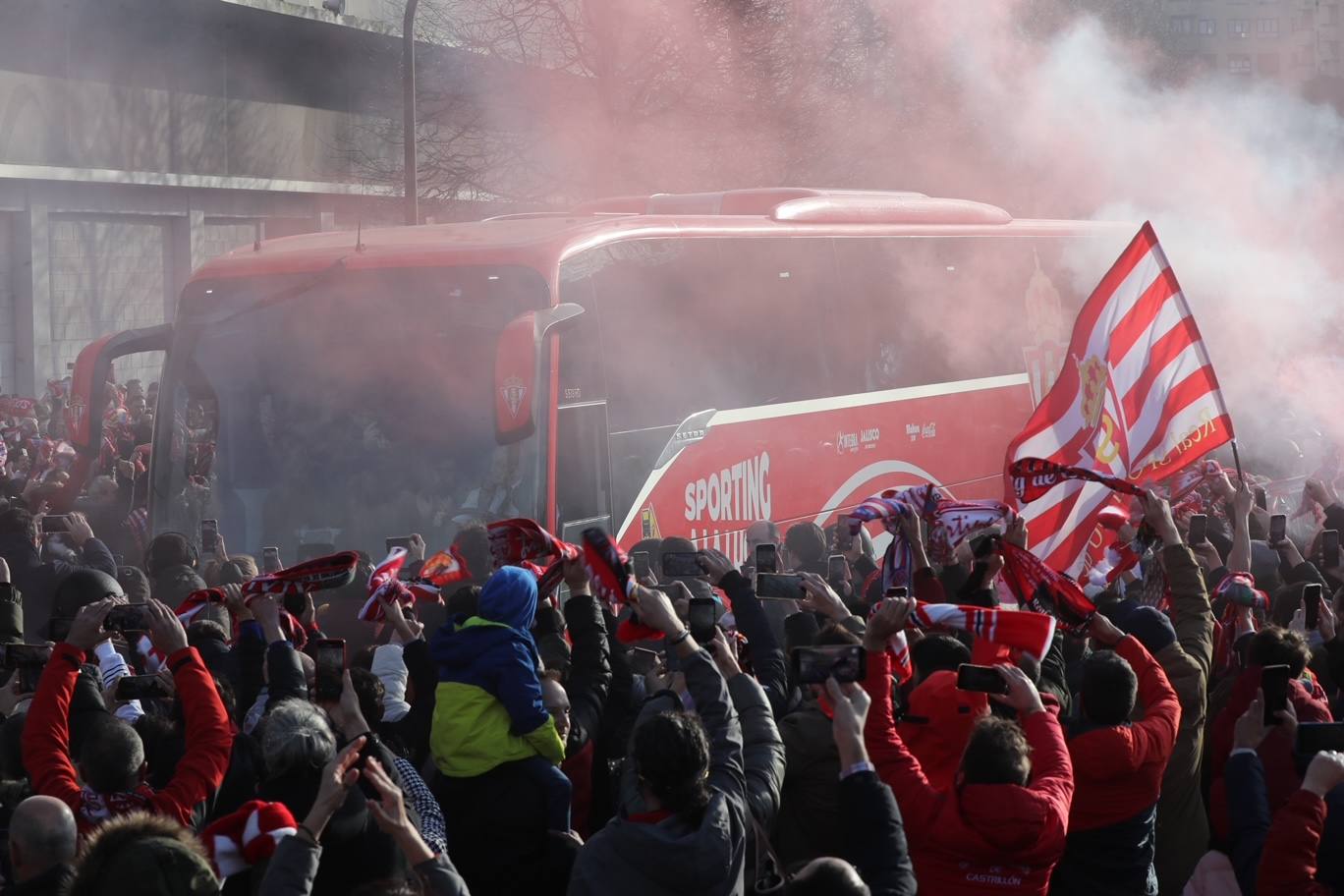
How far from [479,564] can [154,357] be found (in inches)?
744

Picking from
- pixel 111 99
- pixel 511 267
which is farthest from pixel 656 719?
pixel 111 99

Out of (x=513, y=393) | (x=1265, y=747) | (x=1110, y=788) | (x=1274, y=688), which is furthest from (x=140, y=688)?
(x=513, y=393)

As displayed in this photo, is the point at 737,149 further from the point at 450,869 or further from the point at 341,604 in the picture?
the point at 450,869

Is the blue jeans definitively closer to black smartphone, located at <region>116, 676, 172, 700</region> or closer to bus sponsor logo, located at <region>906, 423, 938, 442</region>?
black smartphone, located at <region>116, 676, 172, 700</region>

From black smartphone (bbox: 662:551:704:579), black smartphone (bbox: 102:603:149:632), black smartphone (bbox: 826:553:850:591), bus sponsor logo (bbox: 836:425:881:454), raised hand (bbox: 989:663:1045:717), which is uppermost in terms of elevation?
bus sponsor logo (bbox: 836:425:881:454)

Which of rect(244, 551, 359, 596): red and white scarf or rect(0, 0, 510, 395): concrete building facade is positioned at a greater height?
rect(0, 0, 510, 395): concrete building facade

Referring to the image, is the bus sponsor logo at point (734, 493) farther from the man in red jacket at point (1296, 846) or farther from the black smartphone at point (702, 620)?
the man in red jacket at point (1296, 846)

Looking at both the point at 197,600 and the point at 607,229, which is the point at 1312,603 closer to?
the point at 197,600

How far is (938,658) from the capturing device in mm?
4660

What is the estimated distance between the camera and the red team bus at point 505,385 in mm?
8883

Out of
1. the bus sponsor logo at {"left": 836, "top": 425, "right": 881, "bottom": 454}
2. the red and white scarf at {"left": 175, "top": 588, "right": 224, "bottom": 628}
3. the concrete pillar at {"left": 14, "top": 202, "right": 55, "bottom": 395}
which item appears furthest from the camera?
the concrete pillar at {"left": 14, "top": 202, "right": 55, "bottom": 395}

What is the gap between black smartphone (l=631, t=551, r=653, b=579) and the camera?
7291 millimetres

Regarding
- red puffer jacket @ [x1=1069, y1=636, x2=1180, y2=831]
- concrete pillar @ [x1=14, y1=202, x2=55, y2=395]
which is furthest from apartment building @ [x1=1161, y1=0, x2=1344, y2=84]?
red puffer jacket @ [x1=1069, y1=636, x2=1180, y2=831]

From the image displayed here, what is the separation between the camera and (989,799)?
3.70m
